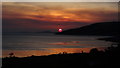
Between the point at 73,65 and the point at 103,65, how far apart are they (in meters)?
2.09

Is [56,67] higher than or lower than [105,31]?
higher

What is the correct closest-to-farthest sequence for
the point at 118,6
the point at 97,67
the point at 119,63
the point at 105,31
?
the point at 97,67, the point at 119,63, the point at 118,6, the point at 105,31

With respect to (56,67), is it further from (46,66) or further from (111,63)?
(111,63)

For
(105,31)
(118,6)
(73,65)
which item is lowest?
(105,31)

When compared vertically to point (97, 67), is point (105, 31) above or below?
below

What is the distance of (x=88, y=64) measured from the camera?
527 inches

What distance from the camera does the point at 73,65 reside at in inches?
547

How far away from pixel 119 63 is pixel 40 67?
212 inches

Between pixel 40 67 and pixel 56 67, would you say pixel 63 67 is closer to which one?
pixel 56 67

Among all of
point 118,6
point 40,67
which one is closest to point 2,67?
point 40,67

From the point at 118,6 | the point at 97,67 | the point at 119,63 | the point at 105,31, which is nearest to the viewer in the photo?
the point at 97,67

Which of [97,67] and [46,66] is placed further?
[46,66]

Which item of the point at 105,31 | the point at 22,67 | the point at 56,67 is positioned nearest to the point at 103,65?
the point at 56,67

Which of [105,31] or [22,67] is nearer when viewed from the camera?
[22,67]
